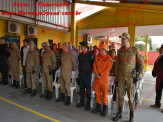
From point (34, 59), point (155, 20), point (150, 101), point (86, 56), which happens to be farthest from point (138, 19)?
point (34, 59)

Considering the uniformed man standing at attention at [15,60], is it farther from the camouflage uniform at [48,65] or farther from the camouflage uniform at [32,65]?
the camouflage uniform at [48,65]

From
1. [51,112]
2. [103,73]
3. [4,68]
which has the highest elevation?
[103,73]

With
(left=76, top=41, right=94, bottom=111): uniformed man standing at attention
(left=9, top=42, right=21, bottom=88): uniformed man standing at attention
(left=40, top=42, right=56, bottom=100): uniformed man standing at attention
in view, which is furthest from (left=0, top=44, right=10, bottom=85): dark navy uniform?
(left=76, top=41, right=94, bottom=111): uniformed man standing at attention

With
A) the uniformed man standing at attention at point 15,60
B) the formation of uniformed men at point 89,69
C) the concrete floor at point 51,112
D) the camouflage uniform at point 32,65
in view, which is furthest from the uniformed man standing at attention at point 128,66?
the uniformed man standing at attention at point 15,60

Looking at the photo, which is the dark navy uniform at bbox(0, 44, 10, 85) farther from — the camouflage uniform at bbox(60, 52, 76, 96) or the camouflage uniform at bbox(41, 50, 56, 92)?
the camouflage uniform at bbox(60, 52, 76, 96)

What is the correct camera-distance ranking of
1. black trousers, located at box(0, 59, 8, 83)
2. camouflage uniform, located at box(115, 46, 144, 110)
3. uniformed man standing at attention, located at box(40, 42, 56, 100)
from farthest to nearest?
black trousers, located at box(0, 59, 8, 83) → uniformed man standing at attention, located at box(40, 42, 56, 100) → camouflage uniform, located at box(115, 46, 144, 110)

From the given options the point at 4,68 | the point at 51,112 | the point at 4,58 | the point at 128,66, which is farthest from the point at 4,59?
the point at 128,66

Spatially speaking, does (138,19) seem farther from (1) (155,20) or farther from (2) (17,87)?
(2) (17,87)

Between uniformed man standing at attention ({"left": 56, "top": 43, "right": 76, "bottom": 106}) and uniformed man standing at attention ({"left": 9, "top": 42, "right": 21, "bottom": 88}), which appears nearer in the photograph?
uniformed man standing at attention ({"left": 56, "top": 43, "right": 76, "bottom": 106})

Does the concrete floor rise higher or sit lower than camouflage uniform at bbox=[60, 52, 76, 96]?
lower

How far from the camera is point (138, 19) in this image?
791cm

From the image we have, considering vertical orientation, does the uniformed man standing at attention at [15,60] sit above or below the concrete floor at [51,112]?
above

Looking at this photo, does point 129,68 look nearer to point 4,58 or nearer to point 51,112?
point 51,112

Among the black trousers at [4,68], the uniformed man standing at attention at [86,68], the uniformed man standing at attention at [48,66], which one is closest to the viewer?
Answer: the uniformed man standing at attention at [86,68]
